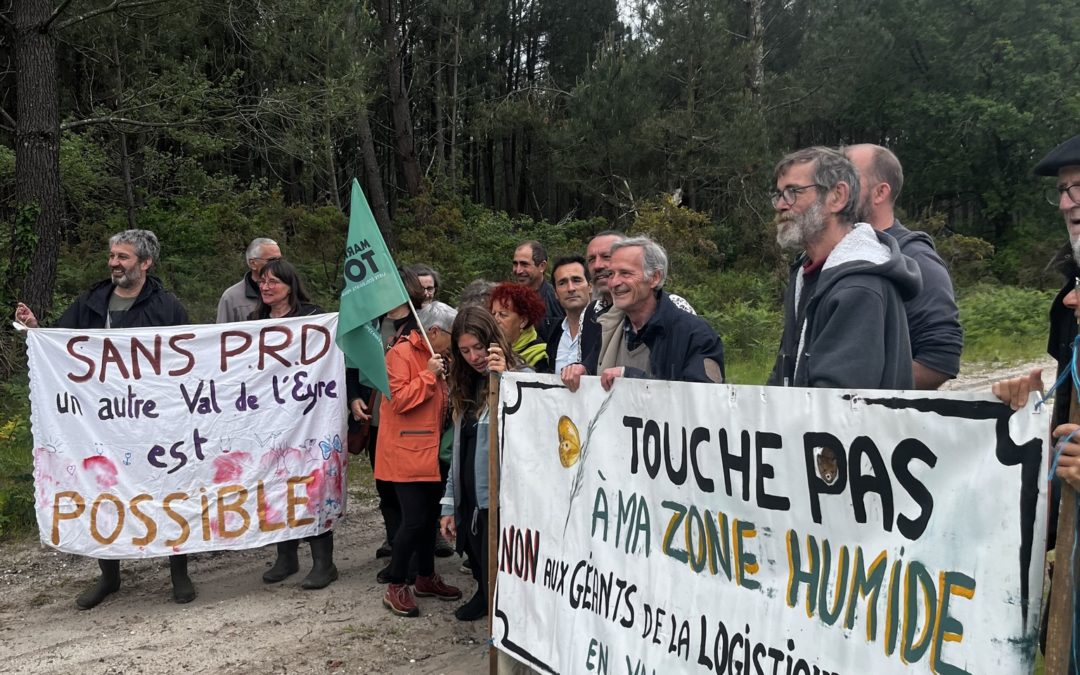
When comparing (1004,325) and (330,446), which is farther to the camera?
(1004,325)

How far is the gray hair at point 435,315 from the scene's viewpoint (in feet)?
19.1

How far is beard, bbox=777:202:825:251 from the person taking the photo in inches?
117

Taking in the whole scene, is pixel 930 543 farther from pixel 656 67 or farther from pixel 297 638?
pixel 656 67

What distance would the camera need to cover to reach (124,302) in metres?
5.70

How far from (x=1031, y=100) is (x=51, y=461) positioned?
33.9 meters

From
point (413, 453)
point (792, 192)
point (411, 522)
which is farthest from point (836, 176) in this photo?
point (411, 522)

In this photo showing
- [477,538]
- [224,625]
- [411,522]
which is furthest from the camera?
[411,522]

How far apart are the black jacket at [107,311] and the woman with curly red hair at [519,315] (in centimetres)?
214

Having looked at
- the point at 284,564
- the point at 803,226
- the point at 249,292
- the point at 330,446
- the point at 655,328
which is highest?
the point at 803,226

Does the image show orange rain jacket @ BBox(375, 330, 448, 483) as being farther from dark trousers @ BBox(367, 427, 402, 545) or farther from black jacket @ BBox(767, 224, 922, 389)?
black jacket @ BBox(767, 224, 922, 389)

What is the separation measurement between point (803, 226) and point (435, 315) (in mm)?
3398

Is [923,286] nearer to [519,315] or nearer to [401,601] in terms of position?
[519,315]

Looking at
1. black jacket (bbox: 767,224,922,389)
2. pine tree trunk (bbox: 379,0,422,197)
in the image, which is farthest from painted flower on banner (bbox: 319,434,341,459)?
pine tree trunk (bbox: 379,0,422,197)

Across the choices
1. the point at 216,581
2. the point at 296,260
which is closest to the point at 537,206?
the point at 296,260
